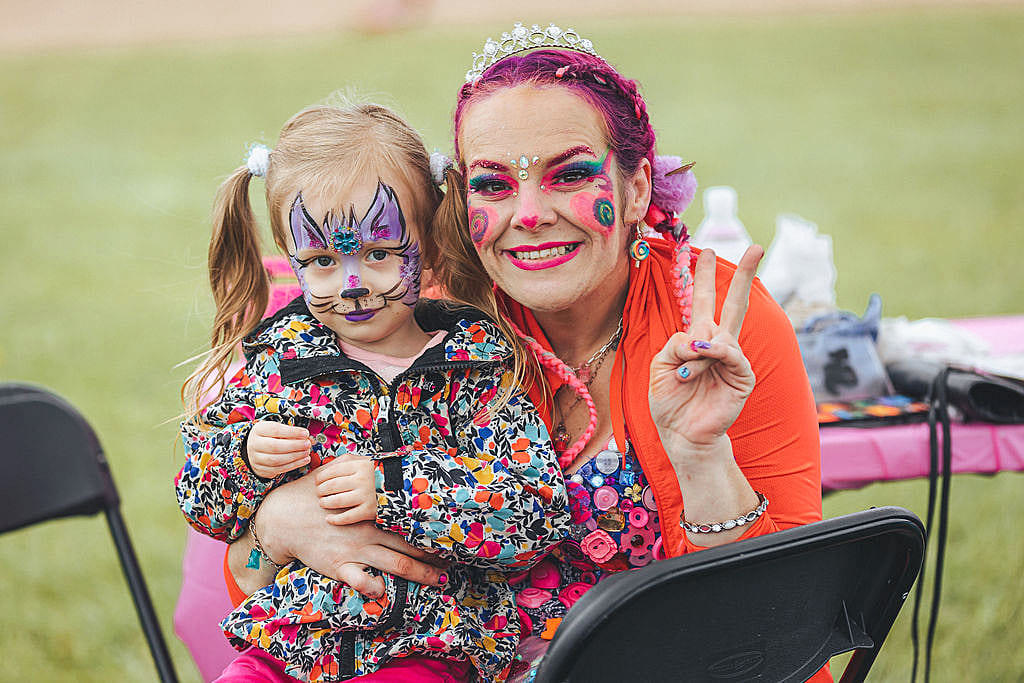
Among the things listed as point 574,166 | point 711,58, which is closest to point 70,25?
point 711,58

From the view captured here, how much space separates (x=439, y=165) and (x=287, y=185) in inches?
11.0

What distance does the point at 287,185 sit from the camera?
1764mm

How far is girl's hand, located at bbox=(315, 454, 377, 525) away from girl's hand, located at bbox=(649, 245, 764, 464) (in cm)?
49

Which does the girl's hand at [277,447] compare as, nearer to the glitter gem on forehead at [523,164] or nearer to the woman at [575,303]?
the woman at [575,303]

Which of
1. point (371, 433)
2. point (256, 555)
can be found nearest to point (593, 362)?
point (371, 433)

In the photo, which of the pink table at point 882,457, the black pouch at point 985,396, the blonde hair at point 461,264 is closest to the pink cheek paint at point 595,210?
the blonde hair at point 461,264

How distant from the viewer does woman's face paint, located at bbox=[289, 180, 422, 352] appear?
5.63 feet

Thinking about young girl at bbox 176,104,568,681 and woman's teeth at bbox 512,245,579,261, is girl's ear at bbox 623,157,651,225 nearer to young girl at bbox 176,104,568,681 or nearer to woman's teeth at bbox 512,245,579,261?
woman's teeth at bbox 512,245,579,261

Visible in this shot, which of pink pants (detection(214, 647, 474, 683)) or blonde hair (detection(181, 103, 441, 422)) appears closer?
pink pants (detection(214, 647, 474, 683))

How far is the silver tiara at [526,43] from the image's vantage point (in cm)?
173

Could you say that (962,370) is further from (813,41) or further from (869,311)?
(813,41)

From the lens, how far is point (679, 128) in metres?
9.95

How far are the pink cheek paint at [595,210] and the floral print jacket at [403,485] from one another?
0.27 meters

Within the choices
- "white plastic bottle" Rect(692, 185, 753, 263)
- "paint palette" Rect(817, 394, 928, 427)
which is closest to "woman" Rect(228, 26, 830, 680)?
"paint palette" Rect(817, 394, 928, 427)
